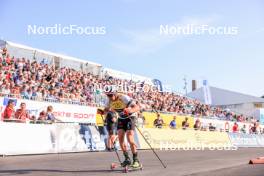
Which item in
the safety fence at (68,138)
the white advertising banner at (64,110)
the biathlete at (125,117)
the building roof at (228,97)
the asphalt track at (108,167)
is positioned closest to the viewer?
the asphalt track at (108,167)

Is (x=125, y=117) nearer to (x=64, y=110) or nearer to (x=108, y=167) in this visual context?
(x=108, y=167)

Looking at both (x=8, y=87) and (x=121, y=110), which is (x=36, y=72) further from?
(x=121, y=110)

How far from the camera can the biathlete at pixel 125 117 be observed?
→ 10367mm

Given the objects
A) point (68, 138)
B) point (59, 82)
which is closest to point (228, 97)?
point (59, 82)

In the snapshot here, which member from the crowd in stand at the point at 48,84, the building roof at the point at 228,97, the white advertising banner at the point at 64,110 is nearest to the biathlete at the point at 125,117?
the white advertising banner at the point at 64,110

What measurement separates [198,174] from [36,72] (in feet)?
58.5

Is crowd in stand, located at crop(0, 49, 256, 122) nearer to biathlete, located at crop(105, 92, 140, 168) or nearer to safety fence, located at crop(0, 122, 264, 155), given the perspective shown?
safety fence, located at crop(0, 122, 264, 155)

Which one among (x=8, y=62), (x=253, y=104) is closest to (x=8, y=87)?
(x=8, y=62)

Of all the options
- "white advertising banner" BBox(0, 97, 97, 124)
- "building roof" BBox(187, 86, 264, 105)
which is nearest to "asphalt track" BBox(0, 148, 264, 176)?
"white advertising banner" BBox(0, 97, 97, 124)

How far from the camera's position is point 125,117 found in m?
10.5

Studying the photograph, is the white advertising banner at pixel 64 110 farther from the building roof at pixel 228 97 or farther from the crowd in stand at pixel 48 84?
the building roof at pixel 228 97

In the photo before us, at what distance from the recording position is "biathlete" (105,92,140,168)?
34.0ft

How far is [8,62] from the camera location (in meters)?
24.6

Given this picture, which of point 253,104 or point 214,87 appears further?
point 214,87
